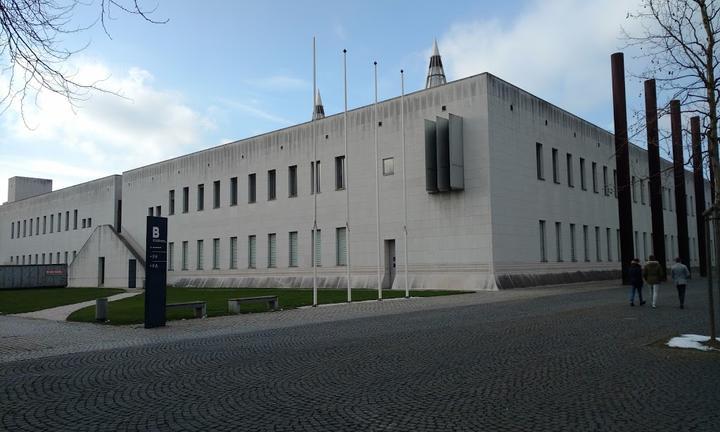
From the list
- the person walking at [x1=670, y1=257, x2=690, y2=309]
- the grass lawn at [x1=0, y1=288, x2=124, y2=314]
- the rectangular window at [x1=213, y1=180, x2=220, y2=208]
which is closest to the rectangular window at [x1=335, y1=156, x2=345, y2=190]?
the rectangular window at [x1=213, y1=180, x2=220, y2=208]

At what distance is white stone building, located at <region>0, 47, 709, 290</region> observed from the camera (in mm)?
32469

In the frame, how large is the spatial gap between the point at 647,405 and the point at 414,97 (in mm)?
30051

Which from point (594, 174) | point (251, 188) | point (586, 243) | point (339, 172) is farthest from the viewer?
point (251, 188)

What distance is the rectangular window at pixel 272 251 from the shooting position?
140 ft

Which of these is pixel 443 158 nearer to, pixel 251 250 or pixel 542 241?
pixel 542 241

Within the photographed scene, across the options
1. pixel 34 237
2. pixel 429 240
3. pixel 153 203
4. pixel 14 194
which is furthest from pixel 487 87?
pixel 14 194

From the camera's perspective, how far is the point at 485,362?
31.4 ft

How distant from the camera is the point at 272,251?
43062mm

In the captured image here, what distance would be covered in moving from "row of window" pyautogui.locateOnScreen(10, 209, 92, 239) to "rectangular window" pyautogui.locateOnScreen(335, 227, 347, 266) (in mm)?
38709

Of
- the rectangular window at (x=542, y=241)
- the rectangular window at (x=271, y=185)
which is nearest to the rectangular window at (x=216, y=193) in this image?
the rectangular window at (x=271, y=185)

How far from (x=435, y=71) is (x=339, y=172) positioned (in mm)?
25459

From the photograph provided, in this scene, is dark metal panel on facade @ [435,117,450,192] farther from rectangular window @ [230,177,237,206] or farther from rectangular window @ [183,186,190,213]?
rectangular window @ [183,186,190,213]

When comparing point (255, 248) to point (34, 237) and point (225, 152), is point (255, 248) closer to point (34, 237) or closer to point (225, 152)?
point (225, 152)

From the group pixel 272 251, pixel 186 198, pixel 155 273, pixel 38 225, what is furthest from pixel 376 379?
pixel 38 225
